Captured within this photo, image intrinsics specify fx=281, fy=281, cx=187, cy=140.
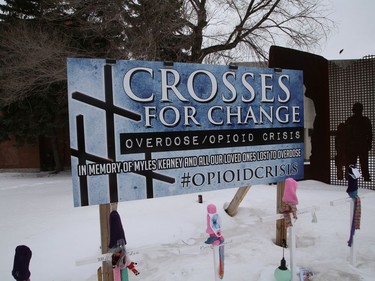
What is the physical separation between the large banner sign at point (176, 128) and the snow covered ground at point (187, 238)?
664mm

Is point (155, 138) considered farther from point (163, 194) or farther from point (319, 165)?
point (319, 165)

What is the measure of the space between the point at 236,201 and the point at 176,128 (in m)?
2.98

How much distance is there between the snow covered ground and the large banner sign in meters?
0.66

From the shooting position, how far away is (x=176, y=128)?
2.89 metres

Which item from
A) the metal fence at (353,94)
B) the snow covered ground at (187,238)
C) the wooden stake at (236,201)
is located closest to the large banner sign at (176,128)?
the snow covered ground at (187,238)

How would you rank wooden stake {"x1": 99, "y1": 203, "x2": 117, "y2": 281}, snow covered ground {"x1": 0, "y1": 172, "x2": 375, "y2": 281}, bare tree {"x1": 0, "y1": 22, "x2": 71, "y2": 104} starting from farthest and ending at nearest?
bare tree {"x1": 0, "y1": 22, "x2": 71, "y2": 104}
snow covered ground {"x1": 0, "y1": 172, "x2": 375, "y2": 281}
wooden stake {"x1": 99, "y1": 203, "x2": 117, "y2": 281}

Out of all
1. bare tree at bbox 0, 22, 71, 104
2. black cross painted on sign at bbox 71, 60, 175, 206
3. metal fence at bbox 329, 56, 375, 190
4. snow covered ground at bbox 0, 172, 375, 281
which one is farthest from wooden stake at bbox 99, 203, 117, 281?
bare tree at bbox 0, 22, 71, 104

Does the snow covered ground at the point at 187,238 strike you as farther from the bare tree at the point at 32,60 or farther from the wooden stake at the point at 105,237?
the bare tree at the point at 32,60

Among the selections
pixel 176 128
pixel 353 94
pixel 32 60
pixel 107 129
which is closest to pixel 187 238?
pixel 176 128

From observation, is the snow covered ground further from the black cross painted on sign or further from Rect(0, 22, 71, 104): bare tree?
Rect(0, 22, 71, 104): bare tree

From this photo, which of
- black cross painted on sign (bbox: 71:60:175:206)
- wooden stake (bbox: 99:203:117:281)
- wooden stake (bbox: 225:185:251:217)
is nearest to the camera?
black cross painted on sign (bbox: 71:60:175:206)

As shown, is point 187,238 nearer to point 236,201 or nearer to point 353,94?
point 236,201

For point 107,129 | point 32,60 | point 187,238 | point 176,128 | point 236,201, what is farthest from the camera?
point 32,60

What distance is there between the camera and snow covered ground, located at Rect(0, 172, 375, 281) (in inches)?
139
